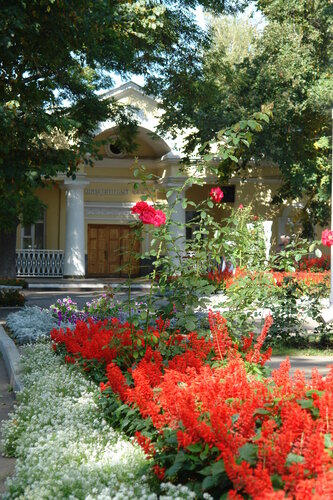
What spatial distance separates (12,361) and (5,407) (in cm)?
187

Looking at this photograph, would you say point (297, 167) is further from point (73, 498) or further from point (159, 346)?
point (73, 498)

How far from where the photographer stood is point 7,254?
26047mm

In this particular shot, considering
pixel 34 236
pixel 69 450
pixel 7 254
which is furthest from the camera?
pixel 34 236

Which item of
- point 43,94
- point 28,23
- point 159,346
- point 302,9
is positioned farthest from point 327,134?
point 159,346

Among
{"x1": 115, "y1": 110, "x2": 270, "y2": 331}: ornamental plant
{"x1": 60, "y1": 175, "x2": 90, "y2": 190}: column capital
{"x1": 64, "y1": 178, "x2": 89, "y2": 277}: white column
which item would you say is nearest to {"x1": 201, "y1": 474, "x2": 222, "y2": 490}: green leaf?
{"x1": 115, "y1": 110, "x2": 270, "y2": 331}: ornamental plant

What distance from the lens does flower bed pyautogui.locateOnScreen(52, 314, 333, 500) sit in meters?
3.28

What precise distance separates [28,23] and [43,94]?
2375 mm

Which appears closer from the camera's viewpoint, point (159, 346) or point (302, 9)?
point (159, 346)

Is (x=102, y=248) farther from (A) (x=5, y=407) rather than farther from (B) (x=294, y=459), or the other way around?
(B) (x=294, y=459)

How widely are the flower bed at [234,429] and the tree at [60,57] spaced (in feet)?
21.1

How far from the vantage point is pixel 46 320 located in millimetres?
13102

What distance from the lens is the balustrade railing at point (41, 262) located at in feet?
109

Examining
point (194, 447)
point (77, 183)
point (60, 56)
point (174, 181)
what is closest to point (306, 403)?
point (194, 447)

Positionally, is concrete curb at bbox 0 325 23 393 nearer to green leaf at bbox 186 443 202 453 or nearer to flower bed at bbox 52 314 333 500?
flower bed at bbox 52 314 333 500
